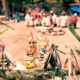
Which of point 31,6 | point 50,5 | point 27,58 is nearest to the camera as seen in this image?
point 27,58

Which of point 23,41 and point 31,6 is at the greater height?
point 31,6

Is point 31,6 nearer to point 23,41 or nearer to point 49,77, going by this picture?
point 23,41

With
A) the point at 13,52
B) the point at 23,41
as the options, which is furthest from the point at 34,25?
the point at 13,52

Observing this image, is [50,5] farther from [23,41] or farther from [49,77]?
[49,77]

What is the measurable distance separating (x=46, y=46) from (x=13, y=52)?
5.09 feet

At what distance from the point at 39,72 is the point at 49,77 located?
28cm

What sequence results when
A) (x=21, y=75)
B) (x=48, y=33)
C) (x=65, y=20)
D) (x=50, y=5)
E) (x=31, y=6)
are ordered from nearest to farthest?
(x=21, y=75) < (x=48, y=33) < (x=65, y=20) < (x=31, y=6) < (x=50, y=5)

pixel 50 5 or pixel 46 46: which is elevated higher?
pixel 50 5

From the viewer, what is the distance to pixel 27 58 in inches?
200

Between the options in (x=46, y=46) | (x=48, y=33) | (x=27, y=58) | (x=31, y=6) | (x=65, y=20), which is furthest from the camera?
(x=31, y=6)

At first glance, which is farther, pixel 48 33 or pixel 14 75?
pixel 48 33

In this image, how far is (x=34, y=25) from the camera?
36.4 ft

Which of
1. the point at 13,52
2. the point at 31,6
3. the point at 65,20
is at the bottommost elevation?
the point at 13,52

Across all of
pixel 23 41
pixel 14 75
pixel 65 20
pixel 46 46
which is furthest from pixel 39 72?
pixel 65 20
